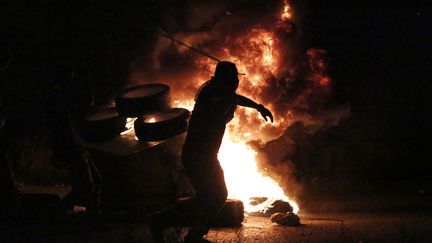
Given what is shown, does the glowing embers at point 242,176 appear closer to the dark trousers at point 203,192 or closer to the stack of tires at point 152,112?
the stack of tires at point 152,112

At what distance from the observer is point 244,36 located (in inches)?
445

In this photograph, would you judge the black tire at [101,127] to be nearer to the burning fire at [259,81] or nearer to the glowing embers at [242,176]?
the burning fire at [259,81]

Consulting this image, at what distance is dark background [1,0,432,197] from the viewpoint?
11961 millimetres

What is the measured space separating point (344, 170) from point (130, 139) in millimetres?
5972

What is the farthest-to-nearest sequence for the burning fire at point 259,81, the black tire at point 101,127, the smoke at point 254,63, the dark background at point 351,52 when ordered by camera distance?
the dark background at point 351,52
the smoke at point 254,63
the burning fire at point 259,81
the black tire at point 101,127

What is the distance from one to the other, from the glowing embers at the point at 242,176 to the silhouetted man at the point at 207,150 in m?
3.93

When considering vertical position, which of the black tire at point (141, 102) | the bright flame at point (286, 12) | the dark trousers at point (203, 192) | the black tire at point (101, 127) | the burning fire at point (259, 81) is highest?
the bright flame at point (286, 12)

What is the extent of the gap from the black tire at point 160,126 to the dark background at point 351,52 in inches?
151

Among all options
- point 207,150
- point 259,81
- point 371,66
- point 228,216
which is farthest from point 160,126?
point 371,66

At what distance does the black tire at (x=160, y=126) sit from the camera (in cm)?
858

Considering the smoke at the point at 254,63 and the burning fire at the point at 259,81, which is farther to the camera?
the smoke at the point at 254,63

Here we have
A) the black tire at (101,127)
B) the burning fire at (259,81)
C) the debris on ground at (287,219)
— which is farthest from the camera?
the burning fire at (259,81)

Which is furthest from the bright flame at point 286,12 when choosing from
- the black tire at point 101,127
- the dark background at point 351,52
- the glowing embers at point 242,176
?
the black tire at point 101,127

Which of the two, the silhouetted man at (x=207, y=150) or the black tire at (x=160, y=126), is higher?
the black tire at (x=160, y=126)
